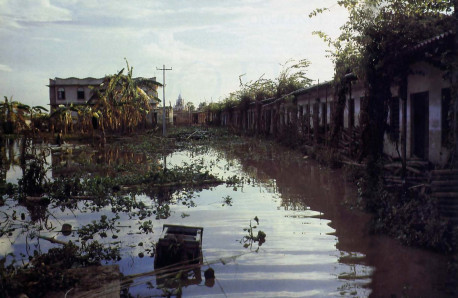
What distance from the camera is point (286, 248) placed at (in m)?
7.07

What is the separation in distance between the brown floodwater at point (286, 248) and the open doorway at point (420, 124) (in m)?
2.16

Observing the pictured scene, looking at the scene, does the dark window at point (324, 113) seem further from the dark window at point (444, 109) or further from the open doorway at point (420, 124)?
the dark window at point (444, 109)

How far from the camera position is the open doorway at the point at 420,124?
12.0 metres

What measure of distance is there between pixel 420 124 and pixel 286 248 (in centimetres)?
720

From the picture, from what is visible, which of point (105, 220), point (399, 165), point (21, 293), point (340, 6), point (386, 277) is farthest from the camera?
point (399, 165)

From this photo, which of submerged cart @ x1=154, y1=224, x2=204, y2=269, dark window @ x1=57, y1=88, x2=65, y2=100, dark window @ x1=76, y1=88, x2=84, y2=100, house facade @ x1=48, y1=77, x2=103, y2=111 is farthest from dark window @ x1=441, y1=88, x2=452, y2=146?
dark window @ x1=57, y1=88, x2=65, y2=100

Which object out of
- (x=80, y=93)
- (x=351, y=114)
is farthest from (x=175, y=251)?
(x=80, y=93)

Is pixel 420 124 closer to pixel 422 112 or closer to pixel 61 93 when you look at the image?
pixel 422 112

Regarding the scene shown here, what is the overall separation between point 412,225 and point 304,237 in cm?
180

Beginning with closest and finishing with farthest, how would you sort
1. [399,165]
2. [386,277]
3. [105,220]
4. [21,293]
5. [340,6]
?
[21,293] < [386,277] < [105,220] < [340,6] < [399,165]

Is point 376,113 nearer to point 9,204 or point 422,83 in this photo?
point 422,83

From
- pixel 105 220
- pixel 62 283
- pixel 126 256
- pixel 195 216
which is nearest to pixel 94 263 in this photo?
pixel 126 256

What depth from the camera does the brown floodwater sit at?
5516mm

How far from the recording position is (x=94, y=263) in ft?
21.6
